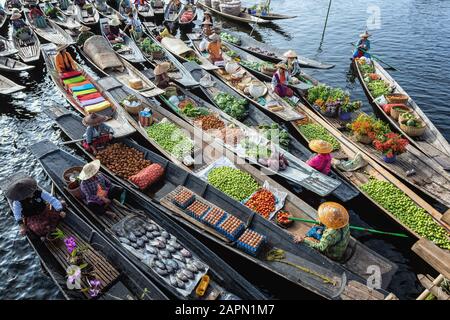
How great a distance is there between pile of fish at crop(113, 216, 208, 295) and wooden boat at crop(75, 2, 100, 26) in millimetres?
20117

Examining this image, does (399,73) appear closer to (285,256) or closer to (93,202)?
(285,256)

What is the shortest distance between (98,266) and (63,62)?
11840mm

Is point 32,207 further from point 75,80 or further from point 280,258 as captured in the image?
A: point 75,80

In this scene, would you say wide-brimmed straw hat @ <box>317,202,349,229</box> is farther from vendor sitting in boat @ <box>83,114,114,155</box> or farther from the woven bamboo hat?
the woven bamboo hat

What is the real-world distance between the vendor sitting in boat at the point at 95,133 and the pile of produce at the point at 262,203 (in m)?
5.90

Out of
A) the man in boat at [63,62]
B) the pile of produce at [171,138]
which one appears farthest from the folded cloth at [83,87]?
the pile of produce at [171,138]

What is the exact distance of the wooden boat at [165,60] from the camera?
15906 millimetres

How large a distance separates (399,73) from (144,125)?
1767 centimetres

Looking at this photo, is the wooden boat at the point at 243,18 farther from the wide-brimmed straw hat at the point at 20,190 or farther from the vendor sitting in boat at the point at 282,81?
the wide-brimmed straw hat at the point at 20,190

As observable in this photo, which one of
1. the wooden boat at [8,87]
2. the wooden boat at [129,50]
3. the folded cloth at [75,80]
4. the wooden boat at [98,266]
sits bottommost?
the wooden boat at [98,266]

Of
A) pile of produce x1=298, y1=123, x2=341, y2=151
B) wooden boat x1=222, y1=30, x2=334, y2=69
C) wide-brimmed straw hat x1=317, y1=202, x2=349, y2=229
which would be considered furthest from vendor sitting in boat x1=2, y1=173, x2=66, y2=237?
wooden boat x1=222, y1=30, x2=334, y2=69

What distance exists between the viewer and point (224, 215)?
9211 mm

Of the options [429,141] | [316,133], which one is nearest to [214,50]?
[316,133]
